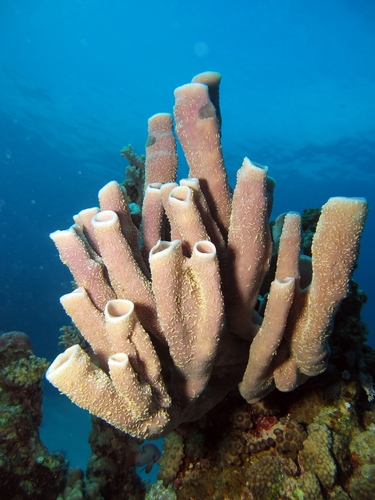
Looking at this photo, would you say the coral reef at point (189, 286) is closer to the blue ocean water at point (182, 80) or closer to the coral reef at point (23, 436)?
the coral reef at point (23, 436)

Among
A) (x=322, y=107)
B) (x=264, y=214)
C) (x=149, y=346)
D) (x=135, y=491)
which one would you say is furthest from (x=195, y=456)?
(x=322, y=107)

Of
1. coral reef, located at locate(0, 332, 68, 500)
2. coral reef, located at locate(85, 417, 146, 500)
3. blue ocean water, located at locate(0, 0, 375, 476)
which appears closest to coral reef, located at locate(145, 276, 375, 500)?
coral reef, located at locate(85, 417, 146, 500)

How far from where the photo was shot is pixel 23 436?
153 inches

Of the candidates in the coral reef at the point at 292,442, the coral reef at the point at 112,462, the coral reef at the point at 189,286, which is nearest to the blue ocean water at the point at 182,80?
the coral reef at the point at 112,462

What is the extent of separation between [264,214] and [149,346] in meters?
0.99

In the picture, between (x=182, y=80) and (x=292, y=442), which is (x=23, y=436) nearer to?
(x=292, y=442)

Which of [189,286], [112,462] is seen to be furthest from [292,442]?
[112,462]

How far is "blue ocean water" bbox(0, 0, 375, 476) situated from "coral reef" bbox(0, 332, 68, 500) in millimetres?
26359

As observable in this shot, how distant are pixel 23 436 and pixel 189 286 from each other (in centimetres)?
383

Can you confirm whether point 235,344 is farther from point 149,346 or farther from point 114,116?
point 114,116

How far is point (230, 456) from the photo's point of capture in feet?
9.61

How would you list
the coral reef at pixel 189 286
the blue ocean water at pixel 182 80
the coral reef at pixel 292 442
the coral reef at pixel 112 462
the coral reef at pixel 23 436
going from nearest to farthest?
the coral reef at pixel 189 286 < the coral reef at pixel 292 442 < the coral reef at pixel 23 436 < the coral reef at pixel 112 462 < the blue ocean water at pixel 182 80

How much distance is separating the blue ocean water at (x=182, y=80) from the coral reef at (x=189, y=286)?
29713 millimetres

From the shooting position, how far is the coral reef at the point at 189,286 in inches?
57.7
